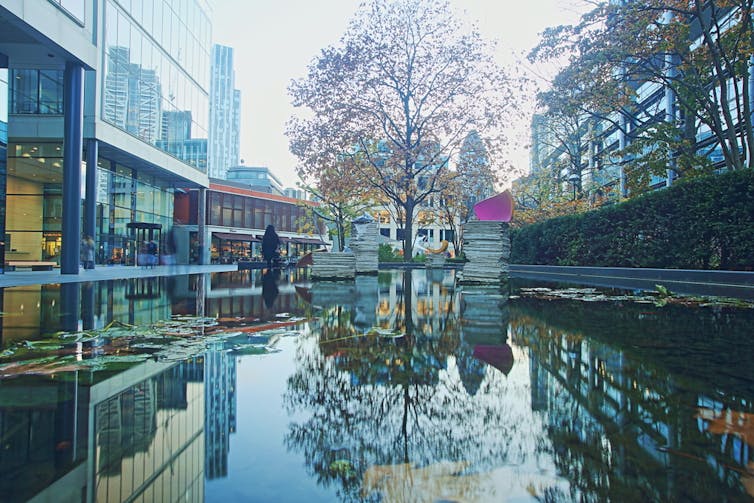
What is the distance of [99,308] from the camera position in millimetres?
6555

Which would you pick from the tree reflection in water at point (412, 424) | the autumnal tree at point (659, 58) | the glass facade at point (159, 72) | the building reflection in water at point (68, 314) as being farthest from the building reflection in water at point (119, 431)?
the glass facade at point (159, 72)

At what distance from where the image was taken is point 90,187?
864 inches

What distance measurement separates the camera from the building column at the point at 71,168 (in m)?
16.8

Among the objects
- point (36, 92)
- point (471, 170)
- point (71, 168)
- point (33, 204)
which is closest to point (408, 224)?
point (471, 170)

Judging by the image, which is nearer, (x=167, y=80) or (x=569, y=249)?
(x=569, y=249)

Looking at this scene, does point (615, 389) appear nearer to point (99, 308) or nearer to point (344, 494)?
point (344, 494)

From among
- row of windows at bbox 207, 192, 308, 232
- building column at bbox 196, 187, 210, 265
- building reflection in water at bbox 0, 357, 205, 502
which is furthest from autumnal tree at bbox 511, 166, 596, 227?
building reflection in water at bbox 0, 357, 205, 502

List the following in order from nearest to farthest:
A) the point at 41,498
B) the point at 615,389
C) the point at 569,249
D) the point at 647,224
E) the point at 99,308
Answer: the point at 41,498 → the point at 615,389 → the point at 99,308 → the point at 647,224 → the point at 569,249

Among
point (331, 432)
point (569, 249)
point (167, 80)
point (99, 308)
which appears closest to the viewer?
point (331, 432)

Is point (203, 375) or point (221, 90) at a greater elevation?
point (221, 90)

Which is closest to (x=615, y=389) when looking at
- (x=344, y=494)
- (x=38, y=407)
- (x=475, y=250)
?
(x=344, y=494)

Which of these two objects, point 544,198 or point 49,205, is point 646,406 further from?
point 544,198

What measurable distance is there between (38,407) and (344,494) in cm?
158

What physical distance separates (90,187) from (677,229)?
23133mm
